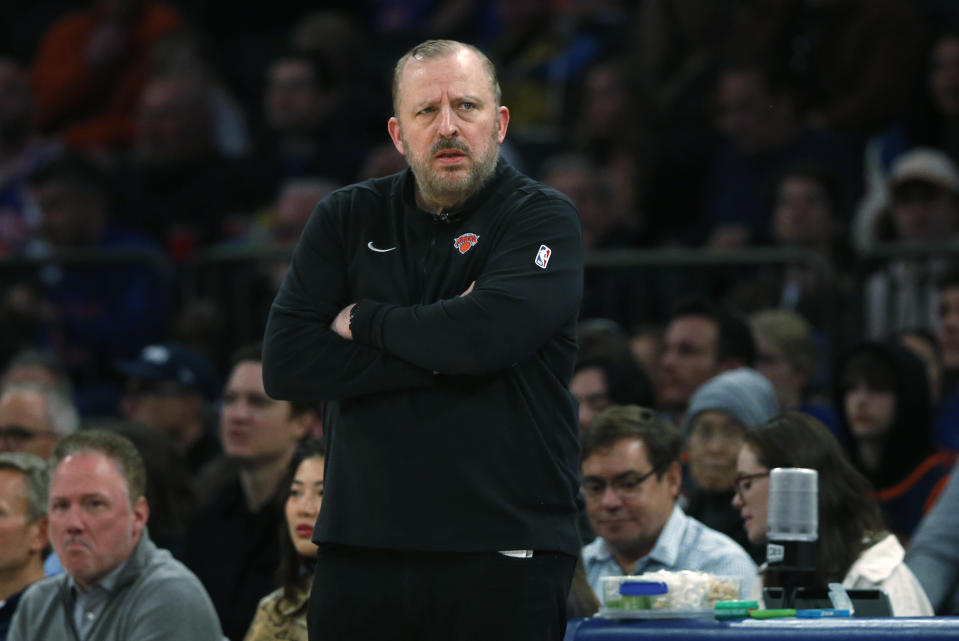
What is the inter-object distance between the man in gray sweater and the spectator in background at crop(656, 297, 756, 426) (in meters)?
3.02

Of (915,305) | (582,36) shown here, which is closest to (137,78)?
(582,36)

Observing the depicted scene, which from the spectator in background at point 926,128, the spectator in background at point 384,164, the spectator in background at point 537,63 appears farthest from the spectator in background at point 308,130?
the spectator in background at point 926,128

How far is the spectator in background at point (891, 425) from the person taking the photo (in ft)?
23.6

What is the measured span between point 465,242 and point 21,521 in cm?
270

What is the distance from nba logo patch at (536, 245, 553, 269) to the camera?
13.5 ft

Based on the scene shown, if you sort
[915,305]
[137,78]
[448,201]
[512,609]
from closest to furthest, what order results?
[512,609]
[448,201]
[915,305]
[137,78]

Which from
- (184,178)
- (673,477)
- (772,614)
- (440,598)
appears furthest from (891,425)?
(184,178)

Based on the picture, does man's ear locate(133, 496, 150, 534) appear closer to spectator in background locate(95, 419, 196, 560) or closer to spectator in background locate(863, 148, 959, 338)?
spectator in background locate(95, 419, 196, 560)

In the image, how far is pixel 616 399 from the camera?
7.36 meters

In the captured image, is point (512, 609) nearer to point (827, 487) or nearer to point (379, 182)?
point (379, 182)

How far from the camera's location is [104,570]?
5598 millimetres

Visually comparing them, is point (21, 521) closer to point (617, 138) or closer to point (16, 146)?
point (617, 138)

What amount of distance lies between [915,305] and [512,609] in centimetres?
504

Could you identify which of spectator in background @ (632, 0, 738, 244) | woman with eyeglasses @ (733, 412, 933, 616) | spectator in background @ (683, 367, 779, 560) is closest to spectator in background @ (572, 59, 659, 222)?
spectator in background @ (632, 0, 738, 244)
